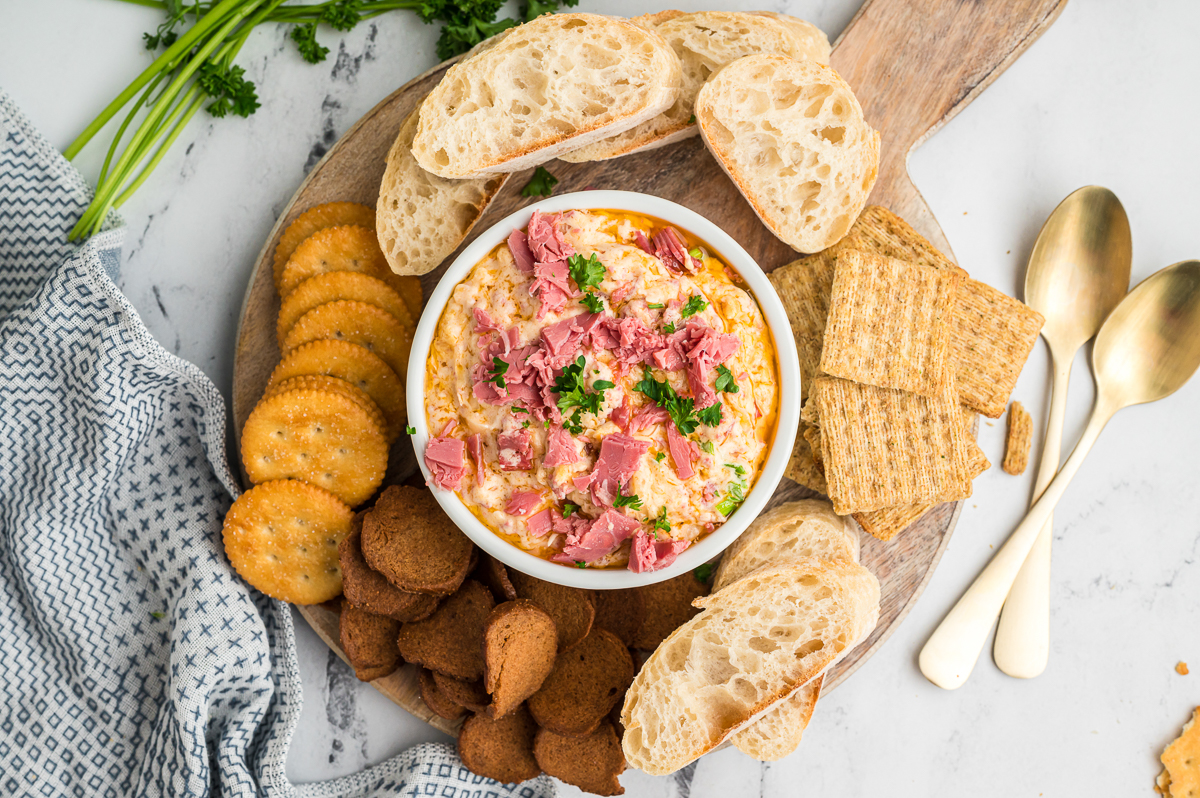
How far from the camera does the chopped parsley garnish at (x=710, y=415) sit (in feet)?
7.72

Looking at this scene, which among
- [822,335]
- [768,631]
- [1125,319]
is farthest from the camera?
[1125,319]

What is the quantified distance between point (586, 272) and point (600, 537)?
33.0 inches

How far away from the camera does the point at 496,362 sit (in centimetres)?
238

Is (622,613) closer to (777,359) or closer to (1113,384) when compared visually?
(777,359)

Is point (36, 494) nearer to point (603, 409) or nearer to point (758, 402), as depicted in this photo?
point (603, 409)

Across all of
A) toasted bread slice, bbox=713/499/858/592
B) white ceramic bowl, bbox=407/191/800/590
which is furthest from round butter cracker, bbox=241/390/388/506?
toasted bread slice, bbox=713/499/858/592

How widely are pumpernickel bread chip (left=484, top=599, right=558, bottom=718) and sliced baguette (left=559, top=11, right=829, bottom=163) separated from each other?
1.71 m

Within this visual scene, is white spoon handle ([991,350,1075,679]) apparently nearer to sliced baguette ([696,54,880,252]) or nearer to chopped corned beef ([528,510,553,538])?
sliced baguette ([696,54,880,252])

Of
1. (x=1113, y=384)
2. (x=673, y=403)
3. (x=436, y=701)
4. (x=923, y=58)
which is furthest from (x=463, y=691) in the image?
(x=923, y=58)

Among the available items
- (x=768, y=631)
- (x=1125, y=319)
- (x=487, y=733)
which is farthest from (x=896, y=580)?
(x=487, y=733)

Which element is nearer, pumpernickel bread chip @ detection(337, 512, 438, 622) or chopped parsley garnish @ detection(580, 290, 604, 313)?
chopped parsley garnish @ detection(580, 290, 604, 313)

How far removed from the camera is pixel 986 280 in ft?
10.6

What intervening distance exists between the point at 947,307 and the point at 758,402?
0.90 meters

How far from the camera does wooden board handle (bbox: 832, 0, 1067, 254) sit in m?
3.01
